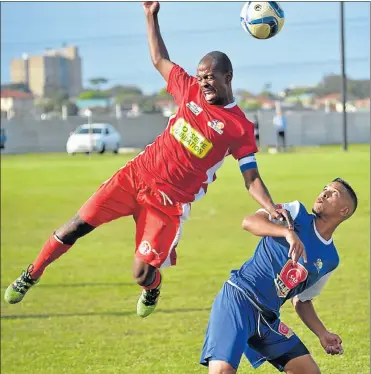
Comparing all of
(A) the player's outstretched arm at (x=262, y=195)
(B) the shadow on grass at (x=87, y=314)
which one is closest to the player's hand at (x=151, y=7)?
(A) the player's outstretched arm at (x=262, y=195)

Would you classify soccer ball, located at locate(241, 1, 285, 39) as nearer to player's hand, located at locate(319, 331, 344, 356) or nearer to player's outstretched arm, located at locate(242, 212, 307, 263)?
player's outstretched arm, located at locate(242, 212, 307, 263)

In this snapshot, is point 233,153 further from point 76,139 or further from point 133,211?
point 76,139

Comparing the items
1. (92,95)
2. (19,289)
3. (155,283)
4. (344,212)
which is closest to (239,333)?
(344,212)

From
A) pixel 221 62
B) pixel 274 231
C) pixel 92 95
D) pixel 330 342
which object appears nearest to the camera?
pixel 274 231

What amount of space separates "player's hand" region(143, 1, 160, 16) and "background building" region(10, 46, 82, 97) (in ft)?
98.8

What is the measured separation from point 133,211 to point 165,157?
0.62 m

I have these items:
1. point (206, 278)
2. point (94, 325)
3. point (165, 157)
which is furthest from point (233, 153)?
point (206, 278)

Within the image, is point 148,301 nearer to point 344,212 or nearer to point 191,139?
point 191,139

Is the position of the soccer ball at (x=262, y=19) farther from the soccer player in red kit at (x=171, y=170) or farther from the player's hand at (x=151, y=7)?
the player's hand at (x=151, y=7)

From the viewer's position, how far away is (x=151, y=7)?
738 cm

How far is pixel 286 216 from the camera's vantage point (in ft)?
19.4

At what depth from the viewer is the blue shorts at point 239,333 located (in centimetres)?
592

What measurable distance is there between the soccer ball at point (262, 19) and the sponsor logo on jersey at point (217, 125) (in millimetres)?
647

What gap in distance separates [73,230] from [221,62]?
186cm
